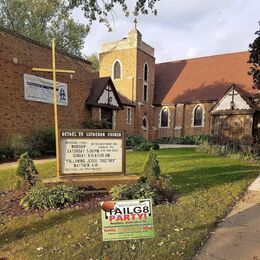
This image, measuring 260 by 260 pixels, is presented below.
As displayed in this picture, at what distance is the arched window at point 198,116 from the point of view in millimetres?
34531

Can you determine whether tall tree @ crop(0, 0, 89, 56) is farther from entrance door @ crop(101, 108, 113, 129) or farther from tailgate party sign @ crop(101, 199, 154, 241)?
tailgate party sign @ crop(101, 199, 154, 241)

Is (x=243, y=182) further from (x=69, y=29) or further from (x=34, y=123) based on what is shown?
(x=69, y=29)

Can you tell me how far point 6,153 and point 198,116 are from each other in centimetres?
2435

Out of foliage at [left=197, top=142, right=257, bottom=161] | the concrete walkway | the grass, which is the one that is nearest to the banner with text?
foliage at [left=197, top=142, right=257, bottom=161]

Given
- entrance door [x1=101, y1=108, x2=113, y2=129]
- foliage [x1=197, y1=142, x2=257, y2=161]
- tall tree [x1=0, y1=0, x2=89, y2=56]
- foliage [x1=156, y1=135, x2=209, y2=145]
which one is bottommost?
foliage [x1=156, y1=135, x2=209, y2=145]

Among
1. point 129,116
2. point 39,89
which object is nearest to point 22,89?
point 39,89

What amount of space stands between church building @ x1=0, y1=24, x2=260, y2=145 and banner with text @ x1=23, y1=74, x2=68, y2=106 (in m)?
0.06

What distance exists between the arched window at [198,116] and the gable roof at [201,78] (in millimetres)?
1145

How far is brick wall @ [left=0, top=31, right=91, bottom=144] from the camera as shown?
1649 cm

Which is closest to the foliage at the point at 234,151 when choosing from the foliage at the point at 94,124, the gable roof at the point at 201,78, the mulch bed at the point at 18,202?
the foliage at the point at 94,124

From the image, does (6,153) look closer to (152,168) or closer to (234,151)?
(152,168)

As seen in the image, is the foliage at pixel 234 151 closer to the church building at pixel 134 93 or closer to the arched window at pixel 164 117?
the church building at pixel 134 93

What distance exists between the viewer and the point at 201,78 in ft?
119

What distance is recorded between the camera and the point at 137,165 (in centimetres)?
1255
